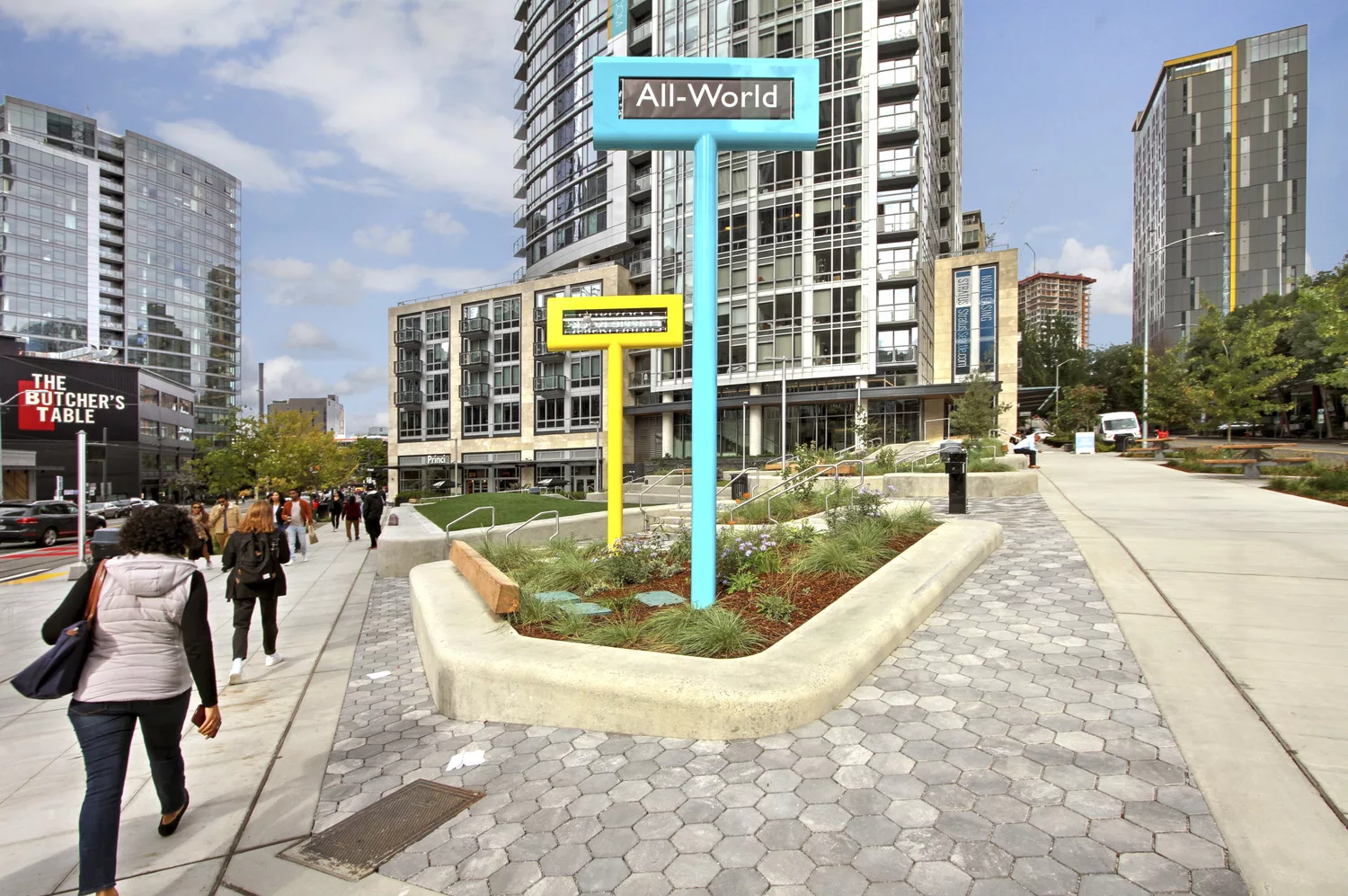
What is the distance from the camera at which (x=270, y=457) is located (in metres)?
43.4

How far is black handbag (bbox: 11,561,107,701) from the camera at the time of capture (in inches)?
118

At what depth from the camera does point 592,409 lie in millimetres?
54156

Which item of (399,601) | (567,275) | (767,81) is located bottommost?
→ (399,601)

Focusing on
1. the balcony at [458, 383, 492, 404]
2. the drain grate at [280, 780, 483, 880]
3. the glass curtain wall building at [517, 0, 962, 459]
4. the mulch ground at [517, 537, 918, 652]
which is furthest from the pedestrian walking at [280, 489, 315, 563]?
the balcony at [458, 383, 492, 404]

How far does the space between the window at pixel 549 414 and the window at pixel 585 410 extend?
1141 millimetres

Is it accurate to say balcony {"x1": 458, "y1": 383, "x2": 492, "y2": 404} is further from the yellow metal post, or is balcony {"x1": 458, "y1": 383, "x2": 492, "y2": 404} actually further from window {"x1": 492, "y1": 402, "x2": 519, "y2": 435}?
the yellow metal post

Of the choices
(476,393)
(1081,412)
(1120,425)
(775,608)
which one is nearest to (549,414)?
(476,393)

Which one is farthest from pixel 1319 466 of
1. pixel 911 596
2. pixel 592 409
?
pixel 592 409

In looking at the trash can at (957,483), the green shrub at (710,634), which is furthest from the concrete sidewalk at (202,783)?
the trash can at (957,483)

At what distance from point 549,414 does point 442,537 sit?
44.6 meters

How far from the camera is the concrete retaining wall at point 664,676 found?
162 inches

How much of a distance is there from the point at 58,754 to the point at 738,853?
211 inches

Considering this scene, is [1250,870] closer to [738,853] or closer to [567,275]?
[738,853]

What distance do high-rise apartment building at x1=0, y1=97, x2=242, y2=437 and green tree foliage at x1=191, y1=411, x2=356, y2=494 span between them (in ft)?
183
